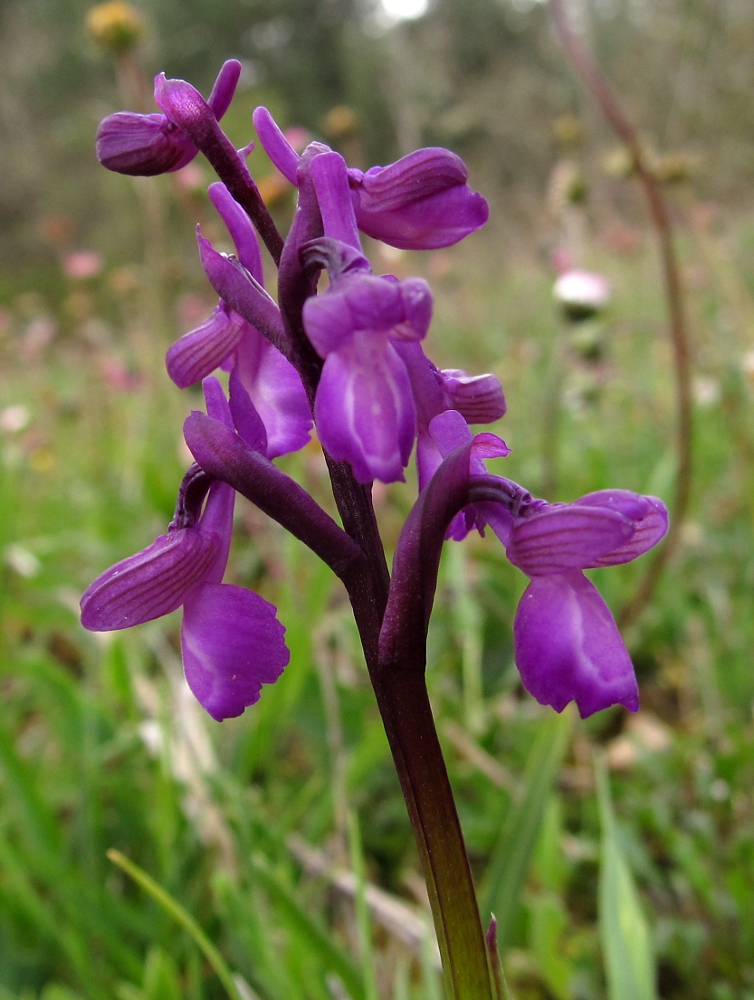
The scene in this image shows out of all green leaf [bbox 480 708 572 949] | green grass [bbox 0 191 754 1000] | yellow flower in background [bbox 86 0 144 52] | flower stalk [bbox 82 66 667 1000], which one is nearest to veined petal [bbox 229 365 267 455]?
flower stalk [bbox 82 66 667 1000]

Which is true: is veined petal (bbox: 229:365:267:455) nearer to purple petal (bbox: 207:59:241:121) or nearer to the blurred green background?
purple petal (bbox: 207:59:241:121)

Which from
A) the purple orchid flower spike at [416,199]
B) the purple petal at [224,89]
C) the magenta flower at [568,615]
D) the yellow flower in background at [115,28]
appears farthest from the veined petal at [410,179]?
the yellow flower in background at [115,28]

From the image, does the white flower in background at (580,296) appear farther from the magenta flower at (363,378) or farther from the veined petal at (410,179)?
the magenta flower at (363,378)

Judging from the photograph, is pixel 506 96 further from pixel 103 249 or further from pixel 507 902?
pixel 103 249

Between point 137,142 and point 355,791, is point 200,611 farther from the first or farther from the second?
point 355,791

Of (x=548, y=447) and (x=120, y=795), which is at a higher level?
(x=548, y=447)

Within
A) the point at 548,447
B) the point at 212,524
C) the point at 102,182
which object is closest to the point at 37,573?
the point at 548,447
